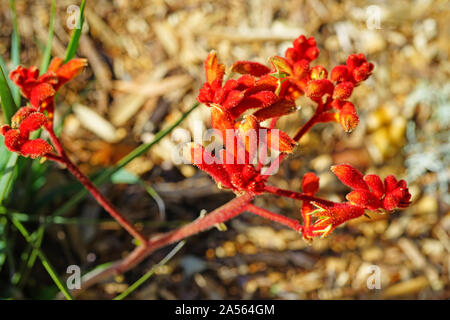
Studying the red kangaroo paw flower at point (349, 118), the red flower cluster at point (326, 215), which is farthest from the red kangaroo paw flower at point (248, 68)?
the red flower cluster at point (326, 215)

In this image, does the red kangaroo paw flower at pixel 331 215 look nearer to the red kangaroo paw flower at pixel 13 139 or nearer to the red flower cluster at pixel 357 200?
the red flower cluster at pixel 357 200

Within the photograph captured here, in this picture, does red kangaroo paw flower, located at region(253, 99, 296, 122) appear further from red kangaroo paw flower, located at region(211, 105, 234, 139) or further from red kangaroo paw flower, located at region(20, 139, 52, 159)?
red kangaroo paw flower, located at region(20, 139, 52, 159)

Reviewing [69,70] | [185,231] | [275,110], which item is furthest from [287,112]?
[69,70]

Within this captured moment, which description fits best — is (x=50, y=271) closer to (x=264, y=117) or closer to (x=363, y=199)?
(x=264, y=117)

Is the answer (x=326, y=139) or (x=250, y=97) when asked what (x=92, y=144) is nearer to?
(x=326, y=139)

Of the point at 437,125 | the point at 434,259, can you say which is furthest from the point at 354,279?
the point at 437,125

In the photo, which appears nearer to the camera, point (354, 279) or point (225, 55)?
point (354, 279)

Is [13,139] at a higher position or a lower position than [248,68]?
lower
